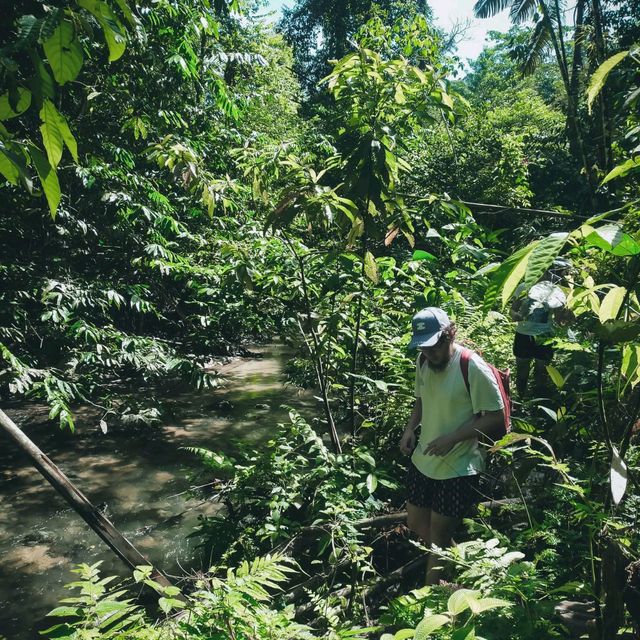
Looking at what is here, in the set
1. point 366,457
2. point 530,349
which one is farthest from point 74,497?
point 530,349

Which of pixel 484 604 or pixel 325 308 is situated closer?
pixel 484 604

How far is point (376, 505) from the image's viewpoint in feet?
9.80

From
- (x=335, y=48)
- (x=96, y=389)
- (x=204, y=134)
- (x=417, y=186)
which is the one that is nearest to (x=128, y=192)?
(x=96, y=389)

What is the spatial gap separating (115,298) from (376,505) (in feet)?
10.6

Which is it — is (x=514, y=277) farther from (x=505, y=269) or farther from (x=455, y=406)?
(x=455, y=406)

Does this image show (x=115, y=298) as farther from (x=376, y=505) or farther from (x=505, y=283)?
(x=505, y=283)

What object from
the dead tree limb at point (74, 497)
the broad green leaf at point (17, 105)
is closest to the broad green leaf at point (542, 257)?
the broad green leaf at point (17, 105)

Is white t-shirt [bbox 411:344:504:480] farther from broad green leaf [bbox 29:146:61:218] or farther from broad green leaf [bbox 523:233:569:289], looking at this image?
broad green leaf [bbox 29:146:61:218]

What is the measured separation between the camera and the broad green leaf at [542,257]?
28.0 inches

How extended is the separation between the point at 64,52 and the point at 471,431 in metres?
2.29

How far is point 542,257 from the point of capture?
29.5 inches

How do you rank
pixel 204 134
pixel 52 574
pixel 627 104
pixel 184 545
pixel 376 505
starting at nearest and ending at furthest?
pixel 627 104
pixel 376 505
pixel 52 574
pixel 184 545
pixel 204 134

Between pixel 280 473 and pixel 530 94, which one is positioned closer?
pixel 280 473

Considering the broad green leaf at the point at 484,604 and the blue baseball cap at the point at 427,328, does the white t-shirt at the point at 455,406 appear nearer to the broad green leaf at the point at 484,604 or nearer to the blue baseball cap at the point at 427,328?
the blue baseball cap at the point at 427,328
